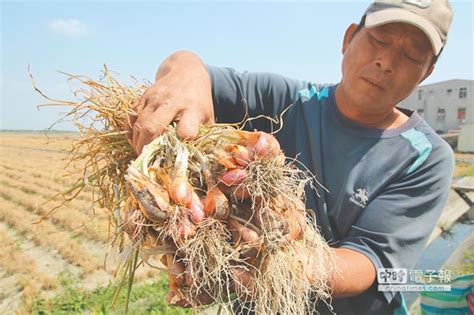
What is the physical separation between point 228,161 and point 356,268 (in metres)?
0.47

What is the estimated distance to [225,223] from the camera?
3.40 ft

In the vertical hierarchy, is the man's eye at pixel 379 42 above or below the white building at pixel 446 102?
above

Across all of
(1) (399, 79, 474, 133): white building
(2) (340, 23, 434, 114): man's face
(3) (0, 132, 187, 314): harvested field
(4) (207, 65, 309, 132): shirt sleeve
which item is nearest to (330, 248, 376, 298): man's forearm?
(2) (340, 23, 434, 114): man's face

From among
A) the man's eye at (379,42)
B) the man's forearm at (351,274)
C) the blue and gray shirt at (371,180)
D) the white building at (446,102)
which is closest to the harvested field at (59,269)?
the blue and gray shirt at (371,180)

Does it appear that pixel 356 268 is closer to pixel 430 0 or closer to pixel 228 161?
pixel 228 161

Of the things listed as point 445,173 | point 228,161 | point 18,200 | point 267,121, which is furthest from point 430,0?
point 18,200

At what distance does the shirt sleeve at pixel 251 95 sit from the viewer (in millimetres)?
1471

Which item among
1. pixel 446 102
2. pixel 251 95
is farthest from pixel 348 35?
pixel 446 102

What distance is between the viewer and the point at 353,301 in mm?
1301

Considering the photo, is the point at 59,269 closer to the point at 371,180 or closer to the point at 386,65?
the point at 371,180

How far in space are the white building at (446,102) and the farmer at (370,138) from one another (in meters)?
37.9

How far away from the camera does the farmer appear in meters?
1.20

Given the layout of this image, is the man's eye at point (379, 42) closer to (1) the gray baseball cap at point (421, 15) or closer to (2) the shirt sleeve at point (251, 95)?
A: (1) the gray baseball cap at point (421, 15)

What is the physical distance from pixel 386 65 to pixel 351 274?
2.13 feet
